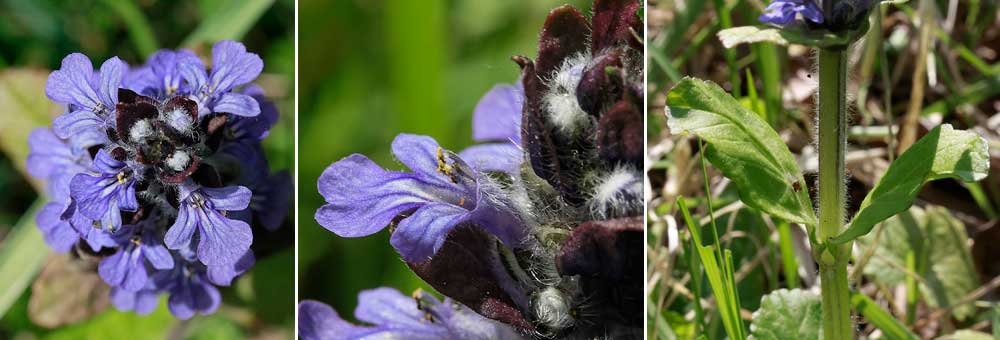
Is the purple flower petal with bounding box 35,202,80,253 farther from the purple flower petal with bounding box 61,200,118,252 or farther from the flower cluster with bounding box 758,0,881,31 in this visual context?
the flower cluster with bounding box 758,0,881,31

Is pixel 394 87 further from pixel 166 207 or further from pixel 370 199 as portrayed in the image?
pixel 370 199

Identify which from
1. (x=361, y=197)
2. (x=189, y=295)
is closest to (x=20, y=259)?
(x=189, y=295)

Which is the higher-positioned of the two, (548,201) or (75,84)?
(75,84)

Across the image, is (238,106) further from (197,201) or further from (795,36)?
(795,36)

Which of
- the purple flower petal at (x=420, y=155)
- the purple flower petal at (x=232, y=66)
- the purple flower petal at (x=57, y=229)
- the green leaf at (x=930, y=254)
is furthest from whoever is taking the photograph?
the green leaf at (x=930, y=254)

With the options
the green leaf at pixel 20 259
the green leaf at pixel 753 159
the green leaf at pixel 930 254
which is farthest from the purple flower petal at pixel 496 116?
the green leaf at pixel 20 259

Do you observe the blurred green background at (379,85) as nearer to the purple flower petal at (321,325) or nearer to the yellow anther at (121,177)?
the purple flower petal at (321,325)

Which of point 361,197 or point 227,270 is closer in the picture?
point 361,197

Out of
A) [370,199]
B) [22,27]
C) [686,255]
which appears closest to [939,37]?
[686,255]
